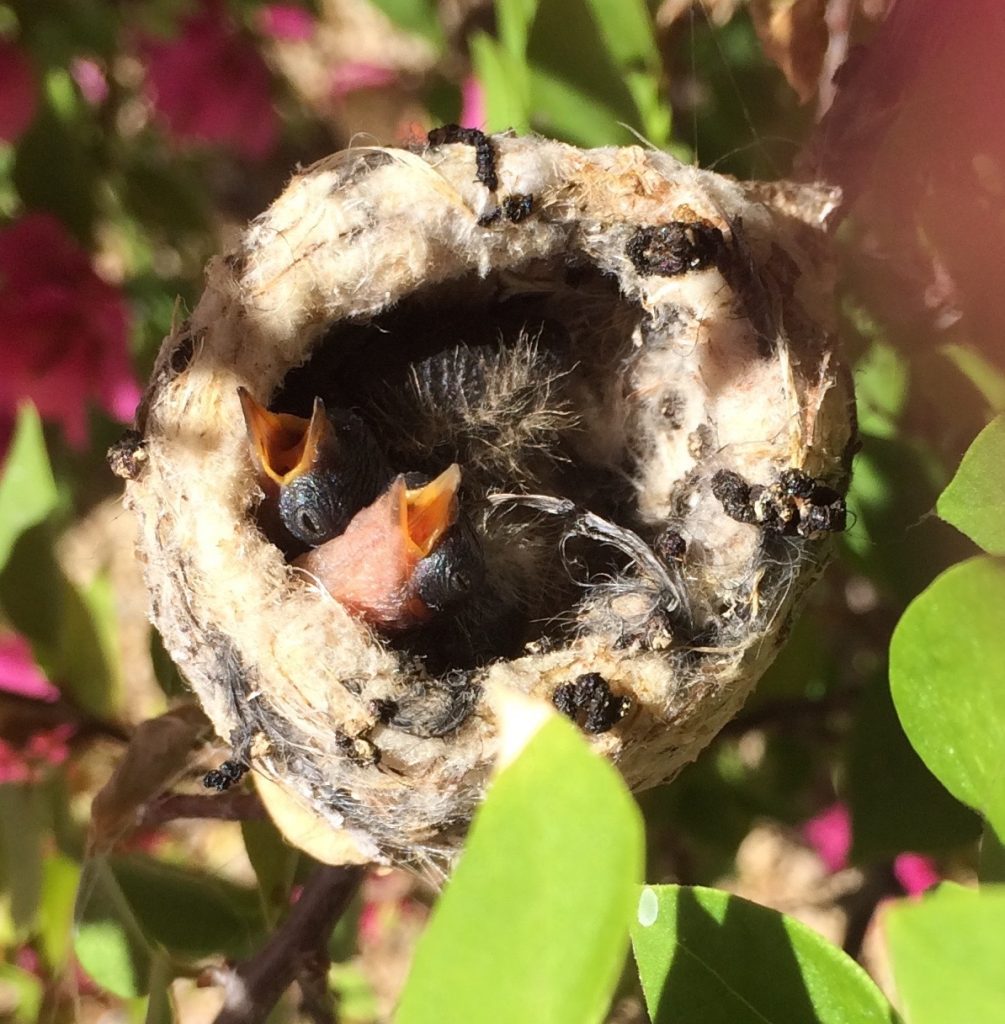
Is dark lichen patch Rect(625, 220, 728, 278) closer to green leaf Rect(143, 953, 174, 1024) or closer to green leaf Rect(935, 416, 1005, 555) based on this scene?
green leaf Rect(935, 416, 1005, 555)

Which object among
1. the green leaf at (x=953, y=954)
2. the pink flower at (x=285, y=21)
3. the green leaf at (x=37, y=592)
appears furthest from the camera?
the pink flower at (x=285, y=21)

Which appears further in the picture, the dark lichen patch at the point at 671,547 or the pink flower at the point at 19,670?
the pink flower at the point at 19,670

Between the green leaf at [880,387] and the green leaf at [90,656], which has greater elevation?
the green leaf at [880,387]

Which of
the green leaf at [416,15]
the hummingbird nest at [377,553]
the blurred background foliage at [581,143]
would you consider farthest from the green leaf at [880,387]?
the green leaf at [416,15]

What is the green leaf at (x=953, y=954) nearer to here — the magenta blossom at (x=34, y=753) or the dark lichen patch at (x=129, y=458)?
the dark lichen patch at (x=129, y=458)

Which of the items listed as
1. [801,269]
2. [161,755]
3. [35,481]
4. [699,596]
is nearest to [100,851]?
[161,755]

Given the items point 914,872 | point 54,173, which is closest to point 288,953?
point 914,872
